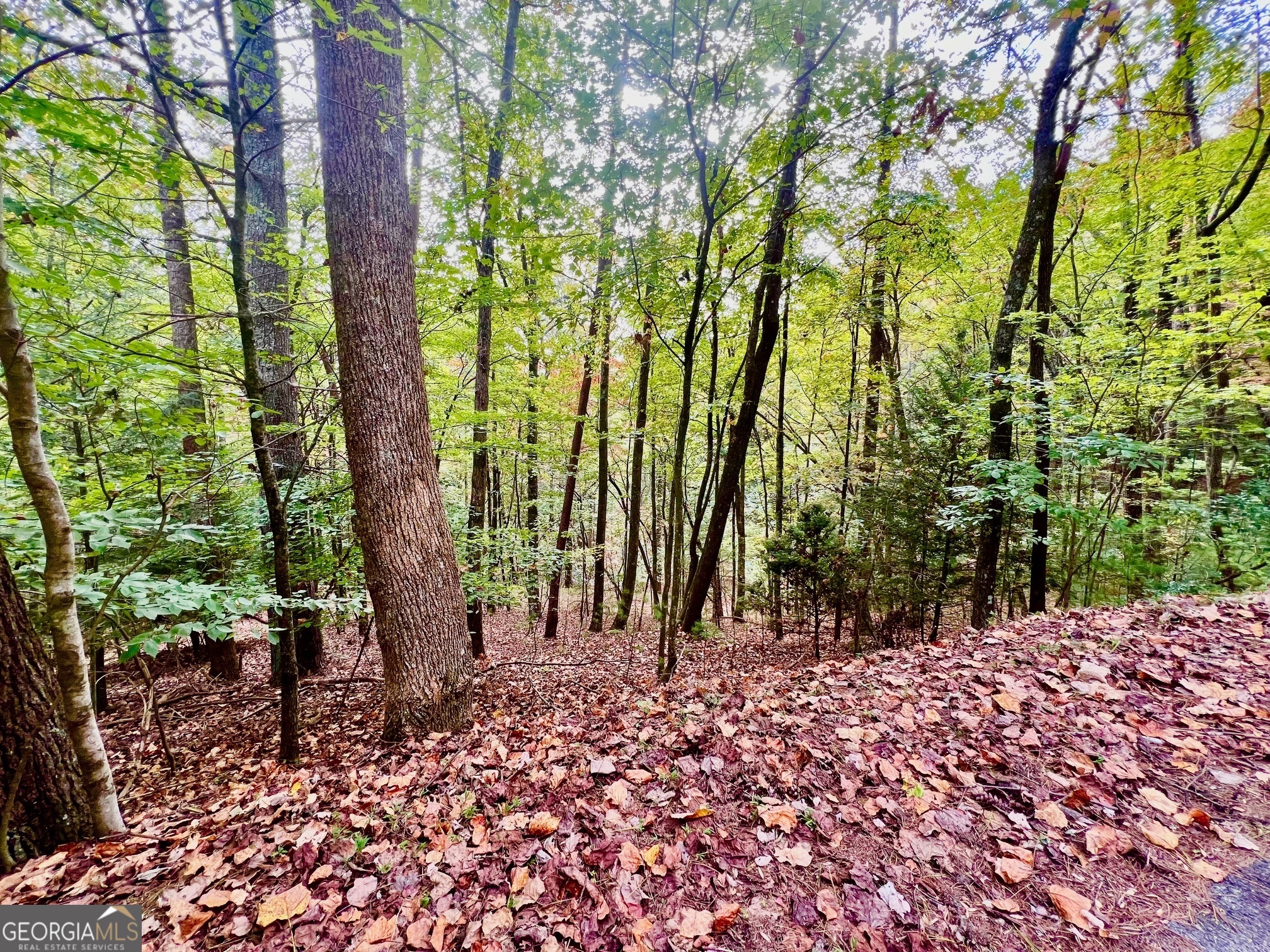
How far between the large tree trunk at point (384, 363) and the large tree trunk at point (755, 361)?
3341mm

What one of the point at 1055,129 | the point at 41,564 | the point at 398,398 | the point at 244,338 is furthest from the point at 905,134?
the point at 41,564

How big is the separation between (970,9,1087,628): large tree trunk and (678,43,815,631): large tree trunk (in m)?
3.03

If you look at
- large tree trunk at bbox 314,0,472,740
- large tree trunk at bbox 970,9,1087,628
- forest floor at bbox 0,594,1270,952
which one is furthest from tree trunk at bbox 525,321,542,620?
large tree trunk at bbox 970,9,1087,628

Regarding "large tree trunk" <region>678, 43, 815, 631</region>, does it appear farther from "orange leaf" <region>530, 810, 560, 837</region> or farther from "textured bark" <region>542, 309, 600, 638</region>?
"orange leaf" <region>530, 810, 560, 837</region>

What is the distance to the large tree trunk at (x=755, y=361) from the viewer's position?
18.3 feet

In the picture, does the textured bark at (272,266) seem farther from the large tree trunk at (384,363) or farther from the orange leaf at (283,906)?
the orange leaf at (283,906)

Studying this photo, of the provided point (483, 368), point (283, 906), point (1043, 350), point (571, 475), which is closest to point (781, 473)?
point (571, 475)

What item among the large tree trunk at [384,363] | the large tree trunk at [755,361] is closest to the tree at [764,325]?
the large tree trunk at [755,361]

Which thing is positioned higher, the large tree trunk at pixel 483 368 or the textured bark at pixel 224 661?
the large tree trunk at pixel 483 368

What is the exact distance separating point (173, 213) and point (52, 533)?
6.99 meters

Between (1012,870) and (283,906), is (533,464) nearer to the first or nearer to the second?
(283,906)

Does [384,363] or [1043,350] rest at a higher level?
[1043,350]

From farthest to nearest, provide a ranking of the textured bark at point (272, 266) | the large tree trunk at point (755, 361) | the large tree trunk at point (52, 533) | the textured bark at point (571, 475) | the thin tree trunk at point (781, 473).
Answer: the textured bark at point (571, 475) → the thin tree trunk at point (781, 473) → the large tree trunk at point (755, 361) → the textured bark at point (272, 266) → the large tree trunk at point (52, 533)

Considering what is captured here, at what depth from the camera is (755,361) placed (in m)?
6.94
